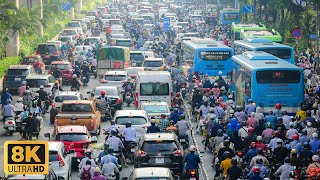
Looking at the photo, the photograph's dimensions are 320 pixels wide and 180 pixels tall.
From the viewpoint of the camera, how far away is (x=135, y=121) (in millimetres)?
32219

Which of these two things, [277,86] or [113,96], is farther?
[113,96]

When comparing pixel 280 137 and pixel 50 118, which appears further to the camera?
pixel 50 118

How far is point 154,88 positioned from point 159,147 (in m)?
13.9

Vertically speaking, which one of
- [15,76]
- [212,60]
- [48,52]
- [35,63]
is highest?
[212,60]

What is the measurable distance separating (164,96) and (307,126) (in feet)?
36.1

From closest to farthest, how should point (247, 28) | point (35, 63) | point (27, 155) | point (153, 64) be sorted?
point (27, 155), point (153, 64), point (35, 63), point (247, 28)

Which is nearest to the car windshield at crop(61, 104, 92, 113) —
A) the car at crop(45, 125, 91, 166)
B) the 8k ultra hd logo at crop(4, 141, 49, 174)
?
the car at crop(45, 125, 91, 166)

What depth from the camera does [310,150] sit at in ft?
87.5

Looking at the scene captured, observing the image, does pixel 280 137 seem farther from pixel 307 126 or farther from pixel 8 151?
pixel 8 151

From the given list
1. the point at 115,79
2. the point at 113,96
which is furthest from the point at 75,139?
the point at 115,79

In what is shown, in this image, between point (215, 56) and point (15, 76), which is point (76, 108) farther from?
point (215, 56)

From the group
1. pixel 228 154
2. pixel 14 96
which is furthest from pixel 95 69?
pixel 228 154

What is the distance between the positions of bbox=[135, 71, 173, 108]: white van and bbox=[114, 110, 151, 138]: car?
290 inches

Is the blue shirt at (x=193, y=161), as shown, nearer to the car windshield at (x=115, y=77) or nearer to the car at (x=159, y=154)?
the car at (x=159, y=154)
